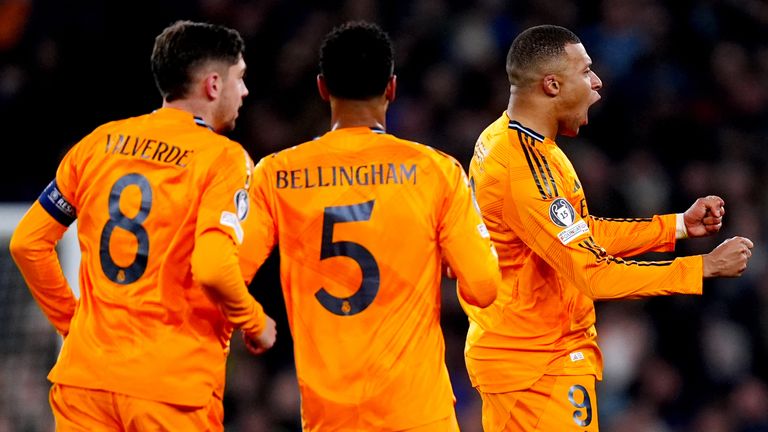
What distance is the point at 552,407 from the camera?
4.75 m

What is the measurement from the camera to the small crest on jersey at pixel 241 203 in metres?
4.05

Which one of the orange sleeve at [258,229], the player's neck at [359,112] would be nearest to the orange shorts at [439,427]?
the orange sleeve at [258,229]

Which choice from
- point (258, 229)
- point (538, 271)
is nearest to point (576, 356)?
point (538, 271)

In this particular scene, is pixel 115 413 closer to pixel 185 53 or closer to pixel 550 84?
pixel 185 53

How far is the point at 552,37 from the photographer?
4.94 meters

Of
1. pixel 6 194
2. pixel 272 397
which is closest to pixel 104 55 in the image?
pixel 6 194

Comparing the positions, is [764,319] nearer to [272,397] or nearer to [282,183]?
[272,397]

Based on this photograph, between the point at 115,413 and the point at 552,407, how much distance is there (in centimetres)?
174

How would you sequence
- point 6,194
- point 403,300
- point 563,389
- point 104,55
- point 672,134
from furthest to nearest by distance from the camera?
point 672,134, point 104,55, point 6,194, point 563,389, point 403,300

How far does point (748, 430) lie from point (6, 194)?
226 inches

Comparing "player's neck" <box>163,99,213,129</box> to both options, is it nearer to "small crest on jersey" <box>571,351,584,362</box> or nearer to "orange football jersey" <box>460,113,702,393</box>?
"orange football jersey" <box>460,113,702,393</box>

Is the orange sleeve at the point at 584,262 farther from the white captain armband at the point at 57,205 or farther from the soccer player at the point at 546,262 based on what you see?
the white captain armband at the point at 57,205

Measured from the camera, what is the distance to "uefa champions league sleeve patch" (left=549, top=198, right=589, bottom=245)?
4586 millimetres

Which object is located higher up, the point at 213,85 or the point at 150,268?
the point at 213,85
